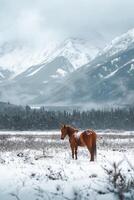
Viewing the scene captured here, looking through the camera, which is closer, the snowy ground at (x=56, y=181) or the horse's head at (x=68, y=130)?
the snowy ground at (x=56, y=181)

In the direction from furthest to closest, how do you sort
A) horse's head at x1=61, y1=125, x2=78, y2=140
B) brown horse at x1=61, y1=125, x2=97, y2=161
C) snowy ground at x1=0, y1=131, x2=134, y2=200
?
1. horse's head at x1=61, y1=125, x2=78, y2=140
2. brown horse at x1=61, y1=125, x2=97, y2=161
3. snowy ground at x1=0, y1=131, x2=134, y2=200

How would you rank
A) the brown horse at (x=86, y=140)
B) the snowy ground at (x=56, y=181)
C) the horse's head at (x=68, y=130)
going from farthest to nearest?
the horse's head at (x=68, y=130) → the brown horse at (x=86, y=140) → the snowy ground at (x=56, y=181)

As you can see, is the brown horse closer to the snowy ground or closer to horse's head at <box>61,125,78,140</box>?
horse's head at <box>61,125,78,140</box>

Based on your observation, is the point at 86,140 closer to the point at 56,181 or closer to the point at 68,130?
the point at 68,130

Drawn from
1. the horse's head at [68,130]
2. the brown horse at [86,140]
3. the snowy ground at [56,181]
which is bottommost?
the snowy ground at [56,181]

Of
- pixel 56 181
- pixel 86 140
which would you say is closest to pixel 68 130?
pixel 86 140

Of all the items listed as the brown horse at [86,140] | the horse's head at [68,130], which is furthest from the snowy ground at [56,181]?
the horse's head at [68,130]

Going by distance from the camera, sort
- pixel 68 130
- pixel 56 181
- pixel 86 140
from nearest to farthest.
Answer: pixel 56 181
pixel 86 140
pixel 68 130

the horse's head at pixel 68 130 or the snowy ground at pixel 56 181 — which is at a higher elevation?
the horse's head at pixel 68 130

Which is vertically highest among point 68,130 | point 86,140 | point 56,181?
point 68,130

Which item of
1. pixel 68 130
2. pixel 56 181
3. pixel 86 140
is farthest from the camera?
pixel 68 130

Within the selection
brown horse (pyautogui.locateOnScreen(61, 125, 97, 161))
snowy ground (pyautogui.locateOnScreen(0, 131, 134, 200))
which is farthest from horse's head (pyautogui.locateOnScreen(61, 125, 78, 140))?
snowy ground (pyautogui.locateOnScreen(0, 131, 134, 200))

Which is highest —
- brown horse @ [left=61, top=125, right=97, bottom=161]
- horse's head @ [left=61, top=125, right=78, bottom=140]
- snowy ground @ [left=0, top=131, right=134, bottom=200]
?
horse's head @ [left=61, top=125, right=78, bottom=140]

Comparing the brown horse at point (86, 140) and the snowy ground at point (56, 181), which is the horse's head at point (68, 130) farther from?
the snowy ground at point (56, 181)
